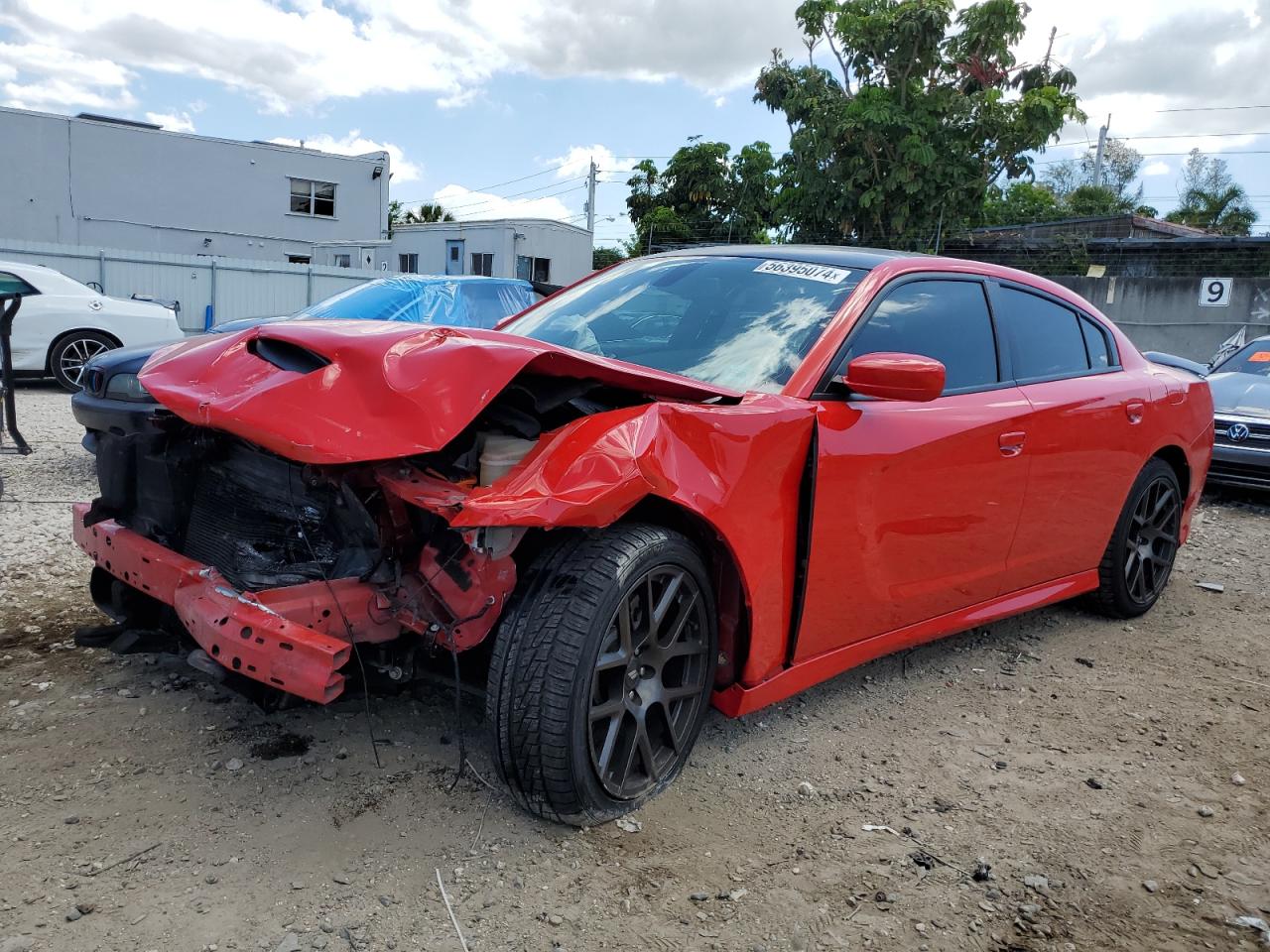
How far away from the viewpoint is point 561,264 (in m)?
31.2

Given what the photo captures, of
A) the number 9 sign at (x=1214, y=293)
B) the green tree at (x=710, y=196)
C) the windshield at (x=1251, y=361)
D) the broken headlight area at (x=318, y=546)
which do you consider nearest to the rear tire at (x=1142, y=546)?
the broken headlight area at (x=318, y=546)

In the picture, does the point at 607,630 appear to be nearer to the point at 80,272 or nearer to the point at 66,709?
the point at 66,709

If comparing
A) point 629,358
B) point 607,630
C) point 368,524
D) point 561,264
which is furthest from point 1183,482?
point 561,264

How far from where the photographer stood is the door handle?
3373 millimetres

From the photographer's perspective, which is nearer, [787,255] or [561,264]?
[787,255]

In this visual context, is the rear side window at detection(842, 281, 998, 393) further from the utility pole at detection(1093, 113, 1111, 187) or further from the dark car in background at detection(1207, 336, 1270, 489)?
the utility pole at detection(1093, 113, 1111, 187)

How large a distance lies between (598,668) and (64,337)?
10.7 meters

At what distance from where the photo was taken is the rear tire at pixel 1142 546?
14.4 ft

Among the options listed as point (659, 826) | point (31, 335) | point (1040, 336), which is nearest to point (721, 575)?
point (659, 826)

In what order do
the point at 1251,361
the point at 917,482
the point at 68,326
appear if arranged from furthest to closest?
1. the point at 68,326
2. the point at 1251,361
3. the point at 917,482

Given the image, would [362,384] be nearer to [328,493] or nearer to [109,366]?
[328,493]

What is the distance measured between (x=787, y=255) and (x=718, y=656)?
60.2 inches

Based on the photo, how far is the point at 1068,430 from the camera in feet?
12.2

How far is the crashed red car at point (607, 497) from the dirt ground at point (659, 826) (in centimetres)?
25
